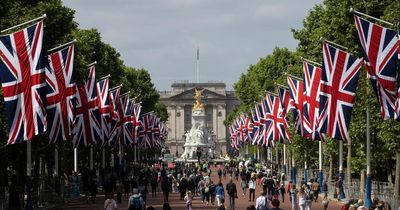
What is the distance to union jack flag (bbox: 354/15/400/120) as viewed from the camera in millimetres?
32781

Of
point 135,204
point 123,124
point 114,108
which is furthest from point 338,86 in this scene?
point 123,124

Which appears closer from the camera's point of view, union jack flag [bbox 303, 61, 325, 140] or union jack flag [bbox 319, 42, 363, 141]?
union jack flag [bbox 319, 42, 363, 141]

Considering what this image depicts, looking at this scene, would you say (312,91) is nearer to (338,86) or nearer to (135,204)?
(338,86)

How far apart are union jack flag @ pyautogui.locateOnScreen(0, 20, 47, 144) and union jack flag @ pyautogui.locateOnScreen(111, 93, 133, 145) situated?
3246cm

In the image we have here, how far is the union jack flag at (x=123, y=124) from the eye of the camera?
237ft

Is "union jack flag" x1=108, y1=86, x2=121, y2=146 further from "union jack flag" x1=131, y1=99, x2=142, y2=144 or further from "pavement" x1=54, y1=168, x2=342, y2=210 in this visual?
"union jack flag" x1=131, y1=99, x2=142, y2=144

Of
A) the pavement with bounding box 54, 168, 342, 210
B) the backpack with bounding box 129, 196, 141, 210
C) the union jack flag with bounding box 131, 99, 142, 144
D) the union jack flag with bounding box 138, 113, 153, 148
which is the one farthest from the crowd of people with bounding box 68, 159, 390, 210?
the union jack flag with bounding box 138, 113, 153, 148

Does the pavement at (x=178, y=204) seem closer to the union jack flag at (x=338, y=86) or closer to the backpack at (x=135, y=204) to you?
the union jack flag at (x=338, y=86)

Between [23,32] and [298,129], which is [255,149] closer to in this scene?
[298,129]

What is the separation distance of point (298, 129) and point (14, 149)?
14.4 metres

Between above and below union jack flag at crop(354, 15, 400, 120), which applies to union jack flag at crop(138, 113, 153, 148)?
above

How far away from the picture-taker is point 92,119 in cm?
5362

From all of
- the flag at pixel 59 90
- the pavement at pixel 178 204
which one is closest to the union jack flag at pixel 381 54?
the flag at pixel 59 90

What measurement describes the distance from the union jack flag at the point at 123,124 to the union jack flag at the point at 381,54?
38115mm
